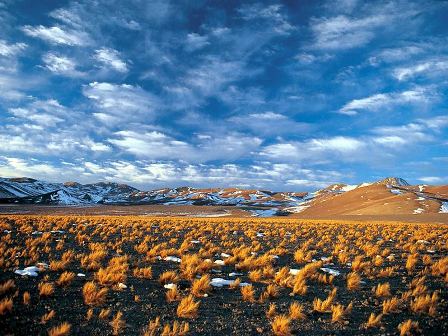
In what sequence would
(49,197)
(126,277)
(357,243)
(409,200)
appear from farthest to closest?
1. (49,197)
2. (409,200)
3. (357,243)
4. (126,277)

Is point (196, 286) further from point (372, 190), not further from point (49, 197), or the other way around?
point (49, 197)

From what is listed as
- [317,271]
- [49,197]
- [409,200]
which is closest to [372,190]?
[409,200]

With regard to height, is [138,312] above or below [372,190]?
below

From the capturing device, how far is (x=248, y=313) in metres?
8.16

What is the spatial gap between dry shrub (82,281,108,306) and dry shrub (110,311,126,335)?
117 cm

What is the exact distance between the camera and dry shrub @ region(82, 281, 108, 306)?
8273 mm

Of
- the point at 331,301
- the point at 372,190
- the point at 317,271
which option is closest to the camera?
the point at 331,301

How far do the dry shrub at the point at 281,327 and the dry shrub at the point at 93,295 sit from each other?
426 cm

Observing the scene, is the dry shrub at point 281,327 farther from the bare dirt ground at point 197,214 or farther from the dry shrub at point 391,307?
the bare dirt ground at point 197,214

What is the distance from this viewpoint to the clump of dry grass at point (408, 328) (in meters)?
7.23

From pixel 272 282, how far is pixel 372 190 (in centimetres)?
14171

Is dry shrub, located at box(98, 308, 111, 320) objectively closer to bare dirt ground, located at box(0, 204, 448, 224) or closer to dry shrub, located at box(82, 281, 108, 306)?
dry shrub, located at box(82, 281, 108, 306)

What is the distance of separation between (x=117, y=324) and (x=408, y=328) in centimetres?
625

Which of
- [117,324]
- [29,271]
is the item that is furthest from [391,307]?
[29,271]
